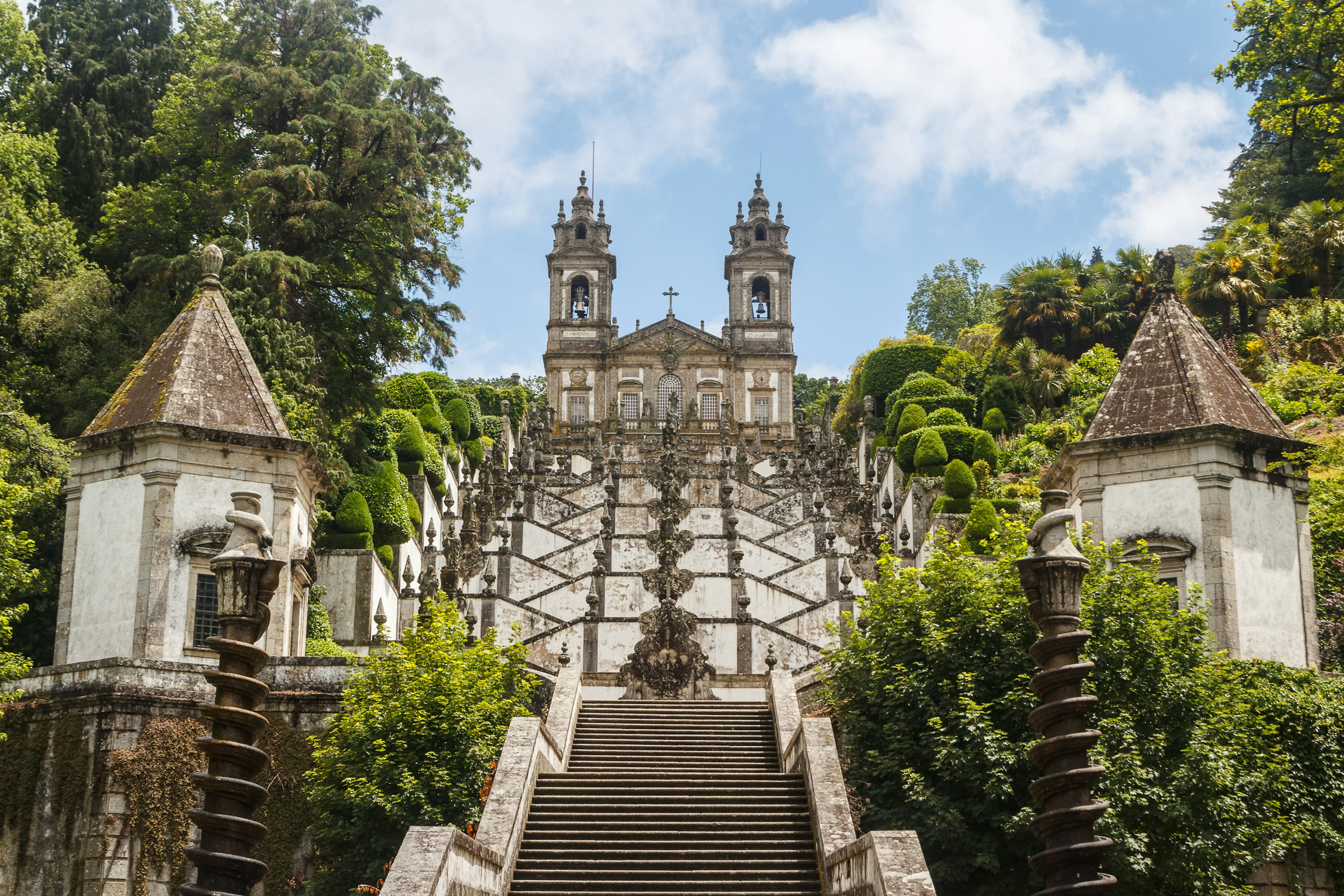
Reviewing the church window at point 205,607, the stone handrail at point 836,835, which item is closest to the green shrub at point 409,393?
the church window at point 205,607

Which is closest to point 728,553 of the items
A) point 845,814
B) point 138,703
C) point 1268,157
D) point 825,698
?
point 825,698

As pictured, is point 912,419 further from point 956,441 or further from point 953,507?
point 953,507

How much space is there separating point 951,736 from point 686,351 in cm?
5605

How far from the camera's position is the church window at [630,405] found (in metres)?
70.5

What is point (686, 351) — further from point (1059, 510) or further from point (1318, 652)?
point (1059, 510)

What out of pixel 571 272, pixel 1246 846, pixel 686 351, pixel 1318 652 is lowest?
pixel 1246 846

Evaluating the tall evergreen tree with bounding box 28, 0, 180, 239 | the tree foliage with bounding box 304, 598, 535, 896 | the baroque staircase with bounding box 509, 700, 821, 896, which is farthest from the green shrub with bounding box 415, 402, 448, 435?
the baroque staircase with bounding box 509, 700, 821, 896

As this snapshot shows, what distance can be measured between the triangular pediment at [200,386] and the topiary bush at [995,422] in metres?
26.7

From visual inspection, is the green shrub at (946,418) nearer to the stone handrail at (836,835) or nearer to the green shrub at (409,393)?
the green shrub at (409,393)

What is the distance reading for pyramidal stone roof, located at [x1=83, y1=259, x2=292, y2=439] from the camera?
837 inches

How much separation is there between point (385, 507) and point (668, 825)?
19836mm

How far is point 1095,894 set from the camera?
8688mm

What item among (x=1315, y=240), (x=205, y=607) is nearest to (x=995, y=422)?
(x=1315, y=240)

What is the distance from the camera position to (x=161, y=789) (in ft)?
60.4
